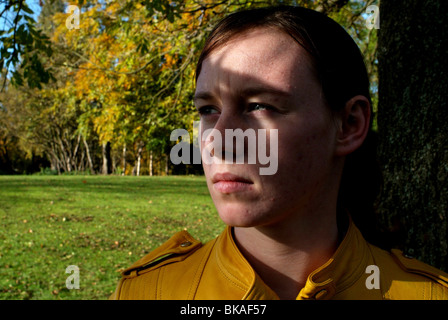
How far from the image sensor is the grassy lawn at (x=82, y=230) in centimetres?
640

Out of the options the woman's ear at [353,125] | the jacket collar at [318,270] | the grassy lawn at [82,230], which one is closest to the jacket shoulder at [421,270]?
the jacket collar at [318,270]

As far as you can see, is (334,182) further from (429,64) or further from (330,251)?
(429,64)

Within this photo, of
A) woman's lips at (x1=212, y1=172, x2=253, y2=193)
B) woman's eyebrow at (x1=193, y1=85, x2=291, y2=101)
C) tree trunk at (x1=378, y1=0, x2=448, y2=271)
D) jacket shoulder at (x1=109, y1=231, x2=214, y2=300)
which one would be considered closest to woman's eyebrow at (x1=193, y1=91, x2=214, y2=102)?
woman's eyebrow at (x1=193, y1=85, x2=291, y2=101)

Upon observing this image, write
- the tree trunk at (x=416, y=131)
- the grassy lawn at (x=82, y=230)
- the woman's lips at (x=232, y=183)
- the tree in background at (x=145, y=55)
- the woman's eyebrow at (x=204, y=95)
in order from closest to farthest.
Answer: the woman's lips at (x=232, y=183), the woman's eyebrow at (x=204, y=95), the tree trunk at (x=416, y=131), the tree in background at (x=145, y=55), the grassy lawn at (x=82, y=230)

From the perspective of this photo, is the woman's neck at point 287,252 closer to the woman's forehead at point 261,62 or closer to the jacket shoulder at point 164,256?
the jacket shoulder at point 164,256

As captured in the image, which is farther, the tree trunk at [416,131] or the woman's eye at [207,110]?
the tree trunk at [416,131]

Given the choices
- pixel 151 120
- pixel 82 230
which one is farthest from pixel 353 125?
pixel 82 230

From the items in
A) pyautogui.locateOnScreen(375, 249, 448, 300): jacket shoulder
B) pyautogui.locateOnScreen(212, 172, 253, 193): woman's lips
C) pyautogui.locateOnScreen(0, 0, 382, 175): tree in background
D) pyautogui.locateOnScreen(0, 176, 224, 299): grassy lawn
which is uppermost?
pyautogui.locateOnScreen(0, 0, 382, 175): tree in background

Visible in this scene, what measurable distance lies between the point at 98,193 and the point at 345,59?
48.5 ft

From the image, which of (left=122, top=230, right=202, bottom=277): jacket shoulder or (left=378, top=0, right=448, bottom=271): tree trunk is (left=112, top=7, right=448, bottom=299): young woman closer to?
(left=122, top=230, right=202, bottom=277): jacket shoulder

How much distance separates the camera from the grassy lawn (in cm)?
640

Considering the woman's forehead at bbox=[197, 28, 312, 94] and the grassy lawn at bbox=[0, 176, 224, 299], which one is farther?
the grassy lawn at bbox=[0, 176, 224, 299]

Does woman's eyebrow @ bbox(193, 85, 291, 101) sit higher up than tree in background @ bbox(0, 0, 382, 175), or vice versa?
tree in background @ bbox(0, 0, 382, 175)

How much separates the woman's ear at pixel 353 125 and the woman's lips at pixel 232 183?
390 mm
